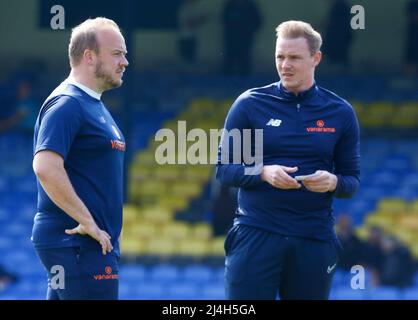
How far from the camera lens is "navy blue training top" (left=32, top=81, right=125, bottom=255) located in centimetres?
480

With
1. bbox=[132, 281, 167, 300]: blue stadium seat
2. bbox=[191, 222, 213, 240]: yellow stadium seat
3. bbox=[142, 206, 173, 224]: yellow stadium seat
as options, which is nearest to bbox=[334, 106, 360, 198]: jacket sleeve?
bbox=[132, 281, 167, 300]: blue stadium seat

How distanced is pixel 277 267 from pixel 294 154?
1.60ft

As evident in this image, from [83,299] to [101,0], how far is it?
9699 mm

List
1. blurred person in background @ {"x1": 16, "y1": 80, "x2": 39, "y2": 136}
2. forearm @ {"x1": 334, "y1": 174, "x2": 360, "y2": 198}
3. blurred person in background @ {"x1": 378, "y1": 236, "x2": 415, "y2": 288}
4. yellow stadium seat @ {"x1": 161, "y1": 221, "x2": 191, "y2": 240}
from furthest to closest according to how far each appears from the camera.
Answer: blurred person in background @ {"x1": 16, "y1": 80, "x2": 39, "y2": 136} < yellow stadium seat @ {"x1": 161, "y1": 221, "x2": 191, "y2": 240} < blurred person in background @ {"x1": 378, "y1": 236, "x2": 415, "y2": 288} < forearm @ {"x1": 334, "y1": 174, "x2": 360, "y2": 198}

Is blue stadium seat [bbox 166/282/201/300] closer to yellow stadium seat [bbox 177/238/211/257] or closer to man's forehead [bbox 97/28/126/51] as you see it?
yellow stadium seat [bbox 177/238/211/257]

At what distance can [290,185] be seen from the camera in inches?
194

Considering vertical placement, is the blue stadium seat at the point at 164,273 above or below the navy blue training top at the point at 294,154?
→ below

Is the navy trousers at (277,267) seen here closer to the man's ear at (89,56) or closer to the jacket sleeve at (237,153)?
the jacket sleeve at (237,153)

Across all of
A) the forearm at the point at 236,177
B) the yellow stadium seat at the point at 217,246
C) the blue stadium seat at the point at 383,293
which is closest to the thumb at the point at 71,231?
the forearm at the point at 236,177

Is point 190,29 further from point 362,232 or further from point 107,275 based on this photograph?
point 107,275

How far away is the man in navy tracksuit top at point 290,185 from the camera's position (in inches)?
197

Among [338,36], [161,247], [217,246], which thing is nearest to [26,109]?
[161,247]

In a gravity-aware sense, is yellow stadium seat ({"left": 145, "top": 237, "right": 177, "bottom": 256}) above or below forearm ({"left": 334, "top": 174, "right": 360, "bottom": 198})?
below
